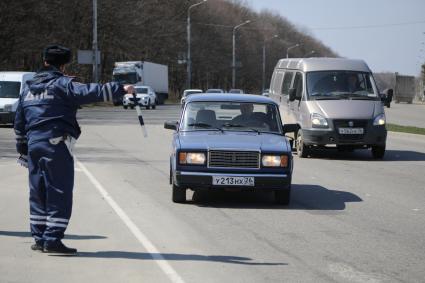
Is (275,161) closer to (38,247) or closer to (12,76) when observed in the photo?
(38,247)

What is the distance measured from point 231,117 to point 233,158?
1380 mm

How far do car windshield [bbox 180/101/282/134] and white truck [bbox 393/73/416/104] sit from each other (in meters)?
95.9

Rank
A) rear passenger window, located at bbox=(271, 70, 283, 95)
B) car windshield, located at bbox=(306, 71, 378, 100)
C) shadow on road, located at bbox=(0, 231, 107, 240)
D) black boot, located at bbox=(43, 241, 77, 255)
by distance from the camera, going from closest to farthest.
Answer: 1. black boot, located at bbox=(43, 241, 77, 255)
2. shadow on road, located at bbox=(0, 231, 107, 240)
3. car windshield, located at bbox=(306, 71, 378, 100)
4. rear passenger window, located at bbox=(271, 70, 283, 95)

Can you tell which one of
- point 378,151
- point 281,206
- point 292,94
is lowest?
point 378,151

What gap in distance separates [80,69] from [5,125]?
36297 millimetres

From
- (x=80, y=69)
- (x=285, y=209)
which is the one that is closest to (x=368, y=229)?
(x=285, y=209)

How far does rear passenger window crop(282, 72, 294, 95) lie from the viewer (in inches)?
835

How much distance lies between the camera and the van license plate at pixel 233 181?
10.9m

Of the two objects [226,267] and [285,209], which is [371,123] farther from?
[226,267]

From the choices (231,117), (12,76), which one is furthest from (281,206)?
(12,76)

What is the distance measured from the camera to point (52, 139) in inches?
297

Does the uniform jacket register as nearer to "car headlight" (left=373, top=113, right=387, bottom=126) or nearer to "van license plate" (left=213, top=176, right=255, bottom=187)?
"van license plate" (left=213, top=176, right=255, bottom=187)

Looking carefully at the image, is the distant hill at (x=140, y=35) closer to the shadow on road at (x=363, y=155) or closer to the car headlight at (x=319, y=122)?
the shadow on road at (x=363, y=155)

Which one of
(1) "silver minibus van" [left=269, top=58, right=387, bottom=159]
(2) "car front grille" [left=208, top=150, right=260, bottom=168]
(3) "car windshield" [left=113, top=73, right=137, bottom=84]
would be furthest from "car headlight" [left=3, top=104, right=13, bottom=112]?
(3) "car windshield" [left=113, top=73, right=137, bottom=84]
